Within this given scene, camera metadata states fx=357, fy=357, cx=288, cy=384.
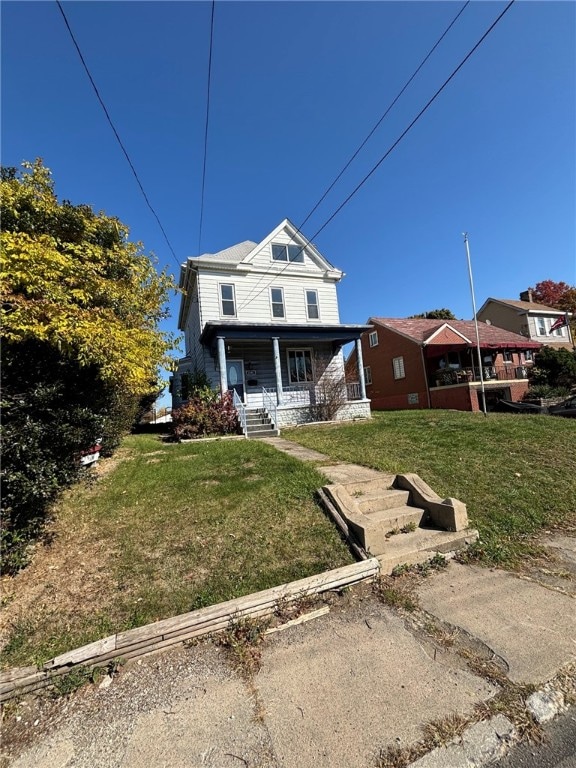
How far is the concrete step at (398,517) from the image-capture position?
4430mm

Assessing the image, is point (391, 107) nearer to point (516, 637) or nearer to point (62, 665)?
point (516, 637)

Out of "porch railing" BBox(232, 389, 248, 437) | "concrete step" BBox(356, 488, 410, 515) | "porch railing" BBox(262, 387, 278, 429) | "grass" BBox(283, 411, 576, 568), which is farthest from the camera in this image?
"porch railing" BBox(262, 387, 278, 429)

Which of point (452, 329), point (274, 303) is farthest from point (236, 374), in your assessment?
point (452, 329)

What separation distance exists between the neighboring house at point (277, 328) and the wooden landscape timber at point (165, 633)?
1022 cm

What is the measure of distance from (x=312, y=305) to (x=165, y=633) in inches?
624

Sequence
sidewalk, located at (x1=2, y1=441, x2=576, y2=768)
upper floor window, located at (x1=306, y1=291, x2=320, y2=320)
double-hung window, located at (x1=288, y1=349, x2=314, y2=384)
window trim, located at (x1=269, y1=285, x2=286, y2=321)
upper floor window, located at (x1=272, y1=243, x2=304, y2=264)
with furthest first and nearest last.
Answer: upper floor window, located at (x1=306, y1=291, x2=320, y2=320)
upper floor window, located at (x1=272, y1=243, x2=304, y2=264)
double-hung window, located at (x1=288, y1=349, x2=314, y2=384)
window trim, located at (x1=269, y1=285, x2=286, y2=321)
sidewalk, located at (x1=2, y1=441, x2=576, y2=768)

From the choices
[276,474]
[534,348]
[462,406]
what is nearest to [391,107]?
[276,474]

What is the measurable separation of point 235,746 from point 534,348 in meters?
29.7

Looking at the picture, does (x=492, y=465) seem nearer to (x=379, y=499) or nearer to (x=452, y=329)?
(x=379, y=499)

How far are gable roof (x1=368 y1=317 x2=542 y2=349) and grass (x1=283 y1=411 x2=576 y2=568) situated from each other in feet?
47.0

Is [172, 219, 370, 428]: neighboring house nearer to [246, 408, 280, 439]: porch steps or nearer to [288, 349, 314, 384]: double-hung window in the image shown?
[288, 349, 314, 384]: double-hung window

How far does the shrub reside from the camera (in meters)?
11.3

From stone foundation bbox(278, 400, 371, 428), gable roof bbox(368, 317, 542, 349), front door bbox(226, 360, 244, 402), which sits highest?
gable roof bbox(368, 317, 542, 349)

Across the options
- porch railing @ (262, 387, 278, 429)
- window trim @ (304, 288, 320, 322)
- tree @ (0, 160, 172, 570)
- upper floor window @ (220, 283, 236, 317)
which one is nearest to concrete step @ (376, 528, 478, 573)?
tree @ (0, 160, 172, 570)
